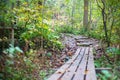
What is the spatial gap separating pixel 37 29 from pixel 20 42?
1372mm

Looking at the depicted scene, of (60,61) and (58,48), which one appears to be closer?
(60,61)

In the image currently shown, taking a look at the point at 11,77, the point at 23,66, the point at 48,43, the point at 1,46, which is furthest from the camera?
the point at 48,43

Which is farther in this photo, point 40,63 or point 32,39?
point 32,39

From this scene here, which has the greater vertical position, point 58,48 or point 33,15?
point 33,15

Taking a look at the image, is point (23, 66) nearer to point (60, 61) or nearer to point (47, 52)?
point (60, 61)

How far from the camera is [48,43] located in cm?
1077

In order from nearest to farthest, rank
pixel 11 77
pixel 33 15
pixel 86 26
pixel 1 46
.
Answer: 1. pixel 11 77
2. pixel 1 46
3. pixel 33 15
4. pixel 86 26

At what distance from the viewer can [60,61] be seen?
370 inches

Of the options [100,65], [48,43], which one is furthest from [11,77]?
[48,43]

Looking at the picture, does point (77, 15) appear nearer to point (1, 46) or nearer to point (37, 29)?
point (37, 29)

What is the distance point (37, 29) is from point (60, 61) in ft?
5.84

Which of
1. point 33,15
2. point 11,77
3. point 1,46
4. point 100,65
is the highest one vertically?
point 33,15

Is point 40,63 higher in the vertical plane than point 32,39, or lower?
lower

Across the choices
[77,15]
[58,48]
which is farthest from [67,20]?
[58,48]
